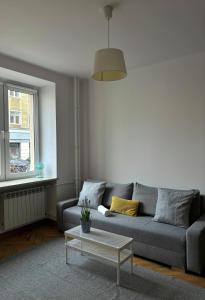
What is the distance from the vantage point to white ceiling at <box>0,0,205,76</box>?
205 centimetres

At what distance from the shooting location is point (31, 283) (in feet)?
7.57

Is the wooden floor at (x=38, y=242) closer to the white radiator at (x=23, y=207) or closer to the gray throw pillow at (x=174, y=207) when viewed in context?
the white radiator at (x=23, y=207)

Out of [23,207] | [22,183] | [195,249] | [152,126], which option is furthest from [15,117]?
[195,249]

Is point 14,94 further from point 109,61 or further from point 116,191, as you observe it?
point 109,61

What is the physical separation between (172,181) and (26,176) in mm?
2425

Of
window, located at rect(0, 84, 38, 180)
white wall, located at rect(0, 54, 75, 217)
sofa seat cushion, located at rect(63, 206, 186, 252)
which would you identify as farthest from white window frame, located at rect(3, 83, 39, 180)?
sofa seat cushion, located at rect(63, 206, 186, 252)

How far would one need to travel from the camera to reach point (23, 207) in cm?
362

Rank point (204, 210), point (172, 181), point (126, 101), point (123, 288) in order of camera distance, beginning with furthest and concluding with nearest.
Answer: point (126, 101), point (172, 181), point (204, 210), point (123, 288)

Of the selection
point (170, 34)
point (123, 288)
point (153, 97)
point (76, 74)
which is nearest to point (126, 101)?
point (153, 97)

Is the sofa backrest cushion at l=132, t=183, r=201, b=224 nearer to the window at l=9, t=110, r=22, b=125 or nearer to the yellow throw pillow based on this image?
the yellow throw pillow

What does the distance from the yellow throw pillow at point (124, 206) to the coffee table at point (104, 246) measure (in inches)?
27.0

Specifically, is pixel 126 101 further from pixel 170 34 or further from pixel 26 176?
pixel 26 176

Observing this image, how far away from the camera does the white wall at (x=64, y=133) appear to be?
157 inches

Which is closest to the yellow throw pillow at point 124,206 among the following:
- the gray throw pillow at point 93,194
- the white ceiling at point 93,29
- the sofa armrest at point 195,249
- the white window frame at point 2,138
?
the gray throw pillow at point 93,194
